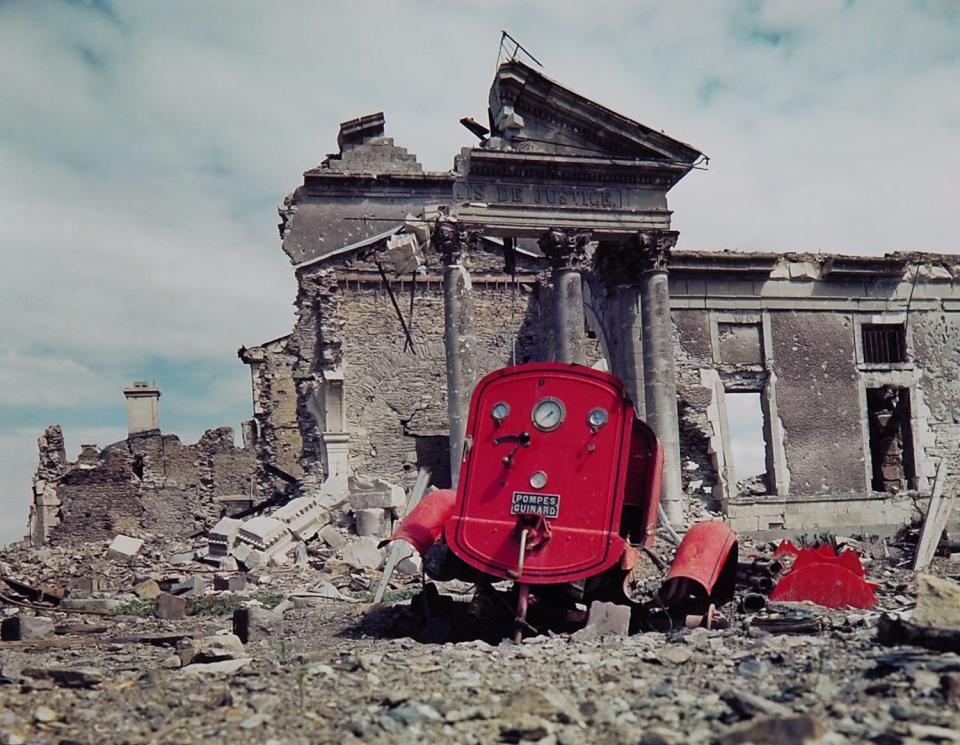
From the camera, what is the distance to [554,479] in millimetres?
7258

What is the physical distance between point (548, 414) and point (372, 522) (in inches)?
430

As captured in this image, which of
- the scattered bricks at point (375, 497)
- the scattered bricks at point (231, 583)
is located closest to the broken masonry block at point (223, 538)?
→ the scattered bricks at point (231, 583)

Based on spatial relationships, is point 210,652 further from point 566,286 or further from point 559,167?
point 559,167

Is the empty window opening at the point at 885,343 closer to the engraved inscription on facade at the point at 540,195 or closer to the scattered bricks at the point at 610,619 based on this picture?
the engraved inscription on facade at the point at 540,195

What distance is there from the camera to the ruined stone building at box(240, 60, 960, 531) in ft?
52.3

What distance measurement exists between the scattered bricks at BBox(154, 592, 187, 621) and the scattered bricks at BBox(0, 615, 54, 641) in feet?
4.95

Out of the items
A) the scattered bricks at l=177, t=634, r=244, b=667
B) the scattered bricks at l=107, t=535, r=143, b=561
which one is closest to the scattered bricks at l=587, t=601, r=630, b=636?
the scattered bricks at l=177, t=634, r=244, b=667

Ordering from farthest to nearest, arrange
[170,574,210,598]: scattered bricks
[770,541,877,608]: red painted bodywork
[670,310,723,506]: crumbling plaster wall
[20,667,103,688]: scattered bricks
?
[670,310,723,506]: crumbling plaster wall
[170,574,210,598]: scattered bricks
[770,541,877,608]: red painted bodywork
[20,667,103,688]: scattered bricks

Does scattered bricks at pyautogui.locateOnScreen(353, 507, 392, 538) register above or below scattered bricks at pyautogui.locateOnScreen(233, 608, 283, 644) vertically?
above

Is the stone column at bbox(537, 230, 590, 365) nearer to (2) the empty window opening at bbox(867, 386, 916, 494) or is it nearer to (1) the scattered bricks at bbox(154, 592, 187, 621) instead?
(2) the empty window opening at bbox(867, 386, 916, 494)

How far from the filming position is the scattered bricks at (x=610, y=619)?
6781 millimetres

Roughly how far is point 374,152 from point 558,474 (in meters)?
21.0

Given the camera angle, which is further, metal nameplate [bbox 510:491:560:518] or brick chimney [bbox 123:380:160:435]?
brick chimney [bbox 123:380:160:435]

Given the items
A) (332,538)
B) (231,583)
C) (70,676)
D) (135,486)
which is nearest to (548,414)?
(70,676)
